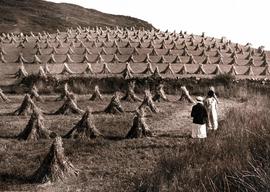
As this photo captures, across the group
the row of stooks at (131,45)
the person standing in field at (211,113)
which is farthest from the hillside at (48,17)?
the person standing in field at (211,113)

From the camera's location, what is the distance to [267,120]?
497 inches

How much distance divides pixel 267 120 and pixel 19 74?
23.6 metres

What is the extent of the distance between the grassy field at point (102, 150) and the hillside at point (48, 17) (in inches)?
2219

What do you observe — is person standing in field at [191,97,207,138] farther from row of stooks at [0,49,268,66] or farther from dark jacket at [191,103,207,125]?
row of stooks at [0,49,268,66]

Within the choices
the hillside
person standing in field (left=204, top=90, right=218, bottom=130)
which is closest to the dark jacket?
person standing in field (left=204, top=90, right=218, bottom=130)

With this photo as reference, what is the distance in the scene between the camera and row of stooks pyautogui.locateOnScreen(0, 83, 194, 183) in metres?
14.2

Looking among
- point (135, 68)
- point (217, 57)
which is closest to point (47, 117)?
A: point (135, 68)

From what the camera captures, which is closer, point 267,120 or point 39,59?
point 267,120

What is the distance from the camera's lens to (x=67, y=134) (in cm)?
1861

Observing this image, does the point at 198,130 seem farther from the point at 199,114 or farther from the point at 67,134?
the point at 67,134

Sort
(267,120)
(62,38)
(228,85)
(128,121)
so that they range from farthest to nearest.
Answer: (62,38)
(228,85)
(128,121)
(267,120)

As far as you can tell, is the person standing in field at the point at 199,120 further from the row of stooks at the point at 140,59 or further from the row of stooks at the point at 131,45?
the row of stooks at the point at 131,45

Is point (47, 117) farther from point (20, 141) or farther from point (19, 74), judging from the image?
point (19, 74)

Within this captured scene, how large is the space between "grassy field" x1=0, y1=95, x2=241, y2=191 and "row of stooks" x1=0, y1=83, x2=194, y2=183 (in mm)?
300
